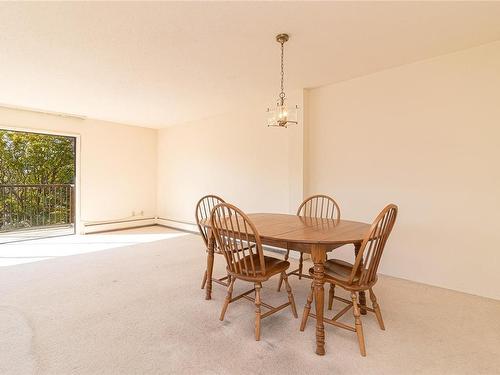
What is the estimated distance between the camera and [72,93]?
384cm

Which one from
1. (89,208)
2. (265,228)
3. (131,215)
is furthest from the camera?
(131,215)

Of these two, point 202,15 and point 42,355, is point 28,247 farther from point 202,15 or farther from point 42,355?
point 202,15

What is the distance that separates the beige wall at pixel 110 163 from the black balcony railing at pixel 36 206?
1.40 ft

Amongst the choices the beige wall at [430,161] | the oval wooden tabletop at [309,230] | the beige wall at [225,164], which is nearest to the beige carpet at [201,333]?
the beige wall at [430,161]

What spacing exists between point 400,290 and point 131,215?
537cm

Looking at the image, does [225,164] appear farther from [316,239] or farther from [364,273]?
[364,273]

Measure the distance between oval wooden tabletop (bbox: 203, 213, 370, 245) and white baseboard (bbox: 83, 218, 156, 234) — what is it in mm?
4139

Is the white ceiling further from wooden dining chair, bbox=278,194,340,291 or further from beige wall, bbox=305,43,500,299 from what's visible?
wooden dining chair, bbox=278,194,340,291

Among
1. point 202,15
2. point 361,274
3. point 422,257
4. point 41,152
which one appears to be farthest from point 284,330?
point 41,152

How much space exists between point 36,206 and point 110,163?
1566mm

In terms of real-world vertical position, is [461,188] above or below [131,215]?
above

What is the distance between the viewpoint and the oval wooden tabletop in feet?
5.96

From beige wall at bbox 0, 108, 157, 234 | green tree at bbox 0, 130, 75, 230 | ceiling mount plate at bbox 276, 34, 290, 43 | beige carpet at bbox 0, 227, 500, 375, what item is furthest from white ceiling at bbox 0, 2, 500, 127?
beige carpet at bbox 0, 227, 500, 375

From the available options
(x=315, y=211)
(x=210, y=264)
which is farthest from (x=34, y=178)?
(x=315, y=211)
